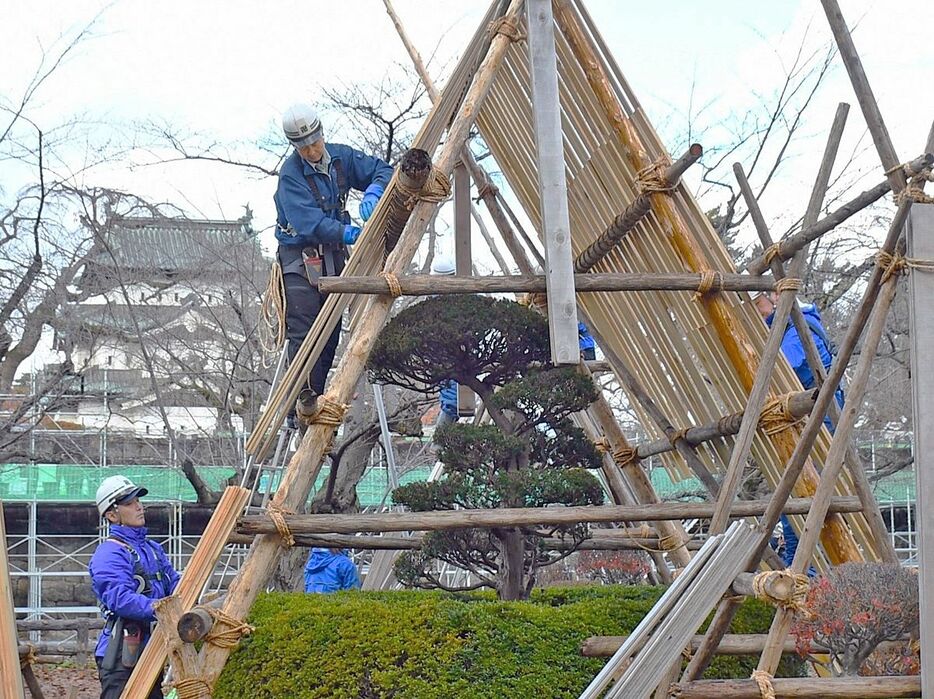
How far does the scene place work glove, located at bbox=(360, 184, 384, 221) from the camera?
523 cm

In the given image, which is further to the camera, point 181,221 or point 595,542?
point 181,221

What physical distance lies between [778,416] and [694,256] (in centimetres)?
80

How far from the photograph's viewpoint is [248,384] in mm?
10703

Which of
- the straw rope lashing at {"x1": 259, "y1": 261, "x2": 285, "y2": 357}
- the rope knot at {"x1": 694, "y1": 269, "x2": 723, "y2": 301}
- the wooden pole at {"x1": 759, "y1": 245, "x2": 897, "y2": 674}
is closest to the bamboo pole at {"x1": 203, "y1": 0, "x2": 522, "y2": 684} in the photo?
the straw rope lashing at {"x1": 259, "y1": 261, "x2": 285, "y2": 357}

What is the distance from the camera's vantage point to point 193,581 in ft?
12.6

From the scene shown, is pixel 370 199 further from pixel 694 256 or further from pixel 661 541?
pixel 661 541

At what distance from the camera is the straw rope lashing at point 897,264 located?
3.42m

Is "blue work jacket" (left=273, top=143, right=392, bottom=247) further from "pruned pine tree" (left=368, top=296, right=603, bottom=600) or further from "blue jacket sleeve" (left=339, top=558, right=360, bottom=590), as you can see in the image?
"blue jacket sleeve" (left=339, top=558, right=360, bottom=590)

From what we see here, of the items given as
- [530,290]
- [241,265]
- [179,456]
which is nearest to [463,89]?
[530,290]

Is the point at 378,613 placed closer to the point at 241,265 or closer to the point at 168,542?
the point at 241,265

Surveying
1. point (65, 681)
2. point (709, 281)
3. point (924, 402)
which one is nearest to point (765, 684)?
point (924, 402)

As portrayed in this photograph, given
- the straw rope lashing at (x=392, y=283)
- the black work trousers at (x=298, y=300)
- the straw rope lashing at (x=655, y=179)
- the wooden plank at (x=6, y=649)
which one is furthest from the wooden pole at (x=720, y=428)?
the wooden plank at (x=6, y=649)

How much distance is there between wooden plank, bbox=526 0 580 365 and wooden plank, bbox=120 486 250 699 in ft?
4.57

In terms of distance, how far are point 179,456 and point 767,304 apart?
280 inches
